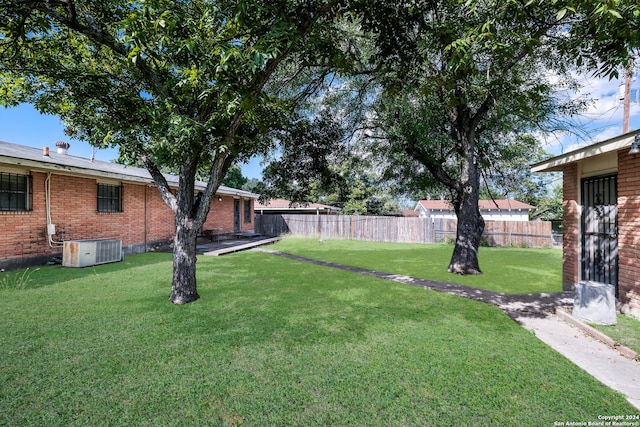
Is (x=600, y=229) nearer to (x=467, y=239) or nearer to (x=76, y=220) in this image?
(x=467, y=239)

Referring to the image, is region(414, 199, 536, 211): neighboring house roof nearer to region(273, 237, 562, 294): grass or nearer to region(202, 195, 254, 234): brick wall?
region(273, 237, 562, 294): grass

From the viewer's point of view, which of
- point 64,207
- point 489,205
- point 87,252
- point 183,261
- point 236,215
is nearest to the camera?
point 183,261

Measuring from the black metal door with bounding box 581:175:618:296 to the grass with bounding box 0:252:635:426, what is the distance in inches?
90.6

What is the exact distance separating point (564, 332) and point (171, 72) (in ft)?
26.4

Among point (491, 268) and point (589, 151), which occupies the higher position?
point (589, 151)

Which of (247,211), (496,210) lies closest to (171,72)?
(247,211)

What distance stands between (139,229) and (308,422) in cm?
1155

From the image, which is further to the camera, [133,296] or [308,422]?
[133,296]

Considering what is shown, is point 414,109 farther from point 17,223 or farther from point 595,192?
point 17,223

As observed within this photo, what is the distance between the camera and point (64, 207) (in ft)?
29.4

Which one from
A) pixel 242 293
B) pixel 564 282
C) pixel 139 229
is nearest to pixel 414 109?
pixel 564 282

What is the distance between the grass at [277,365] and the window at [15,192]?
3.73 metres

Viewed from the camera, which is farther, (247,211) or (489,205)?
(489,205)

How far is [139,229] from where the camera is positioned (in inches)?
455
